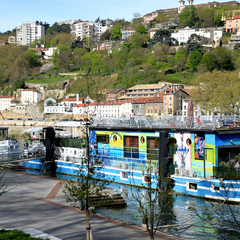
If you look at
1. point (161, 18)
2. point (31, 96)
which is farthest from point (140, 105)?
point (161, 18)

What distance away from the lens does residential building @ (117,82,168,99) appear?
102 meters

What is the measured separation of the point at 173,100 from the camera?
8481cm

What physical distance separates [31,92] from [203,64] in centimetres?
6928

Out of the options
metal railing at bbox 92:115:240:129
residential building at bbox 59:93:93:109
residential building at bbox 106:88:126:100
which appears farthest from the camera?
residential building at bbox 59:93:93:109

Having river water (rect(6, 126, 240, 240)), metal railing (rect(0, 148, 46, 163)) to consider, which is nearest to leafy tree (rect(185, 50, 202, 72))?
metal railing (rect(0, 148, 46, 163))

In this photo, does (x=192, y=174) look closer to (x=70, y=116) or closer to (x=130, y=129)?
(x=130, y=129)

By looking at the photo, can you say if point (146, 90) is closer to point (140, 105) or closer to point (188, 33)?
point (140, 105)

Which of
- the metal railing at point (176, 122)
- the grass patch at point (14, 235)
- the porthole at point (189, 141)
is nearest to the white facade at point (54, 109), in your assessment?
the metal railing at point (176, 122)

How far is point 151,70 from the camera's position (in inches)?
4697

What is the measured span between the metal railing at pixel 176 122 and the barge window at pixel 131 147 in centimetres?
95

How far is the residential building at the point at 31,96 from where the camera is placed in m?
136

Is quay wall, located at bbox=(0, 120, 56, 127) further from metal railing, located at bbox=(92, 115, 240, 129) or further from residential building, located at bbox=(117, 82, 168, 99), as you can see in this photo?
metal railing, located at bbox=(92, 115, 240, 129)

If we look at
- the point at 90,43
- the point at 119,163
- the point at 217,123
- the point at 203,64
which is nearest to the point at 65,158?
the point at 119,163

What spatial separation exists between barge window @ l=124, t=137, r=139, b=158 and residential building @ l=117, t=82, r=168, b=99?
78.7m
